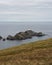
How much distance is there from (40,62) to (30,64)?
173cm

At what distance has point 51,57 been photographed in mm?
30312

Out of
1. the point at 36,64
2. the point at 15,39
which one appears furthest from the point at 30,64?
the point at 15,39

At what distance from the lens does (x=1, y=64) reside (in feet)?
92.2

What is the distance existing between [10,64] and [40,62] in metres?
4.18

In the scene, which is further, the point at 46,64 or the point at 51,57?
the point at 51,57

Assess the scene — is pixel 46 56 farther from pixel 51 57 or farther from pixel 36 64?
pixel 36 64

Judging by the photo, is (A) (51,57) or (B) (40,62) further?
(A) (51,57)

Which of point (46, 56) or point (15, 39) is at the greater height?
point (46, 56)

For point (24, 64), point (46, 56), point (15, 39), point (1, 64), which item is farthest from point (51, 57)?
point (15, 39)

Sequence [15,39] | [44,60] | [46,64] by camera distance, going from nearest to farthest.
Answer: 1. [46,64]
2. [44,60]
3. [15,39]

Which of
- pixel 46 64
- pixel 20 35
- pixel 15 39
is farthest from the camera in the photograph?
pixel 20 35

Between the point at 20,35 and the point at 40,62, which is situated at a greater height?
the point at 40,62

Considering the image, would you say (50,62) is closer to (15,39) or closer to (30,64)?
(30,64)

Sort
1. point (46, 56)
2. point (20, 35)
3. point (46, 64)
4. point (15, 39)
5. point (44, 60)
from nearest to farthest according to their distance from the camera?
point (46, 64), point (44, 60), point (46, 56), point (15, 39), point (20, 35)
